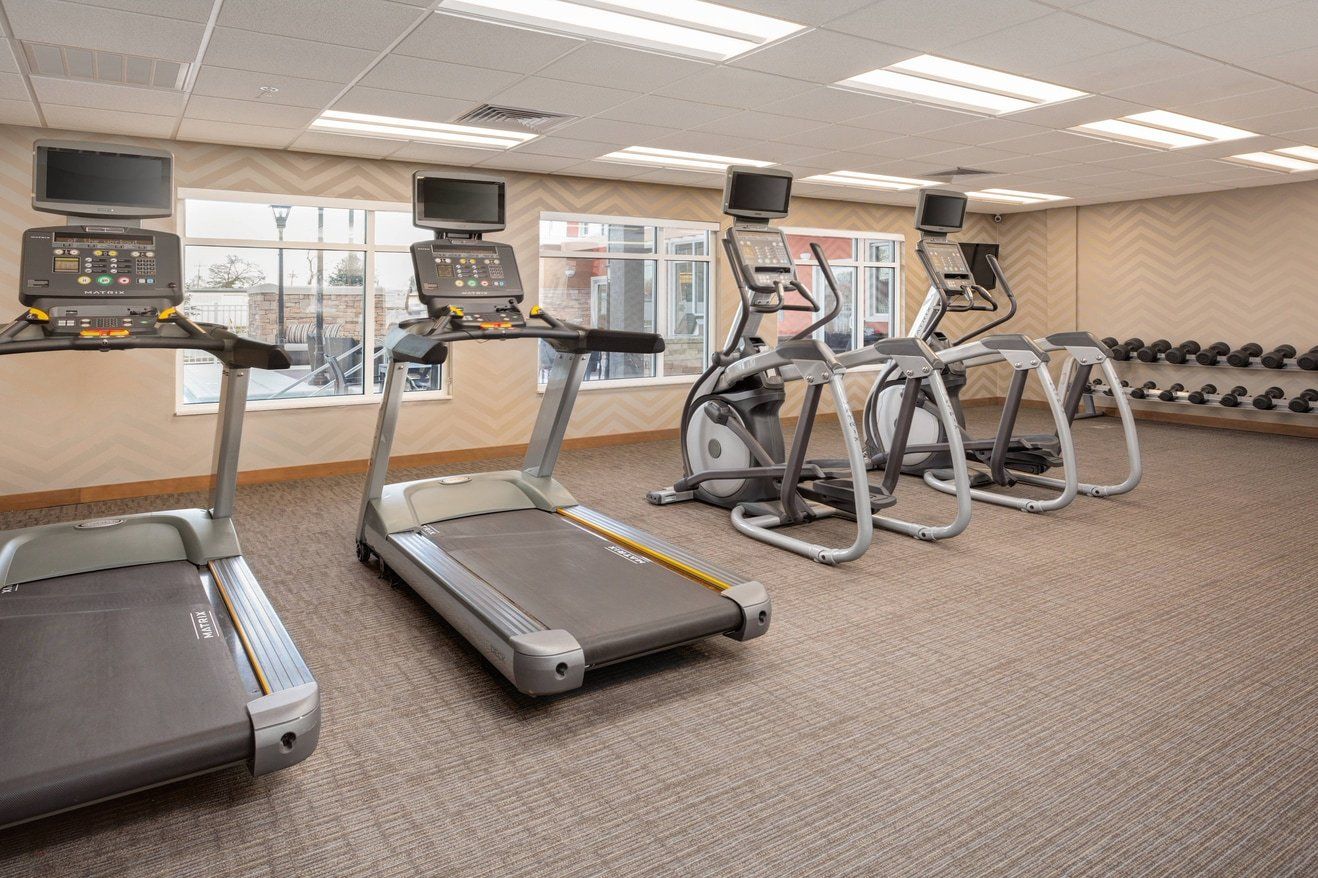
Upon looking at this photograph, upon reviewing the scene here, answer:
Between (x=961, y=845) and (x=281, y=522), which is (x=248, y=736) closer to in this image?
(x=961, y=845)

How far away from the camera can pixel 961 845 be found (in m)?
1.97

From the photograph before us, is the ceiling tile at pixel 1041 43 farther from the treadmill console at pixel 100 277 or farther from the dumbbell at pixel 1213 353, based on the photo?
the dumbbell at pixel 1213 353

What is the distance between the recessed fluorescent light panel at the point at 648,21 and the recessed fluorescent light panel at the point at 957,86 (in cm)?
86

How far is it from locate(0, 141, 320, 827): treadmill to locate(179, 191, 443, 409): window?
9.56ft

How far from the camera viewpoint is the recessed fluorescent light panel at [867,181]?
24.6 feet

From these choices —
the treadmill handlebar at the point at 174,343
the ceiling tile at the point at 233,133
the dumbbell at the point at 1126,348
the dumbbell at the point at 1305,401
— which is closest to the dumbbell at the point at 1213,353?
the dumbbell at the point at 1126,348

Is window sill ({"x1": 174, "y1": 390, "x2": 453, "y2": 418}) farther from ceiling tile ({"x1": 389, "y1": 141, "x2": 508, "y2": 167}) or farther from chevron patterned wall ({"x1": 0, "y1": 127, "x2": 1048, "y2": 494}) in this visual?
ceiling tile ({"x1": 389, "y1": 141, "x2": 508, "y2": 167})

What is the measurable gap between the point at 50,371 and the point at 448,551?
3.73 metres

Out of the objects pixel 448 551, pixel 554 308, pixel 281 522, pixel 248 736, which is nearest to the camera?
pixel 248 736

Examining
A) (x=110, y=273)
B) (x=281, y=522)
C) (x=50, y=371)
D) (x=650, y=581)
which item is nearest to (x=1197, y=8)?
(x=650, y=581)

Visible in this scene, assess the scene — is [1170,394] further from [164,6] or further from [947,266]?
[164,6]

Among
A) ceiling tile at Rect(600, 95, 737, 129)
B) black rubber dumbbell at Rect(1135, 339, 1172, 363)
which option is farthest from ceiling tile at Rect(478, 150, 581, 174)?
black rubber dumbbell at Rect(1135, 339, 1172, 363)

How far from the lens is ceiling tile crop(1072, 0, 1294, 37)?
10.9 feet

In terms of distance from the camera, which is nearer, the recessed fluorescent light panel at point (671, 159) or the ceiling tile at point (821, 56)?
the ceiling tile at point (821, 56)
